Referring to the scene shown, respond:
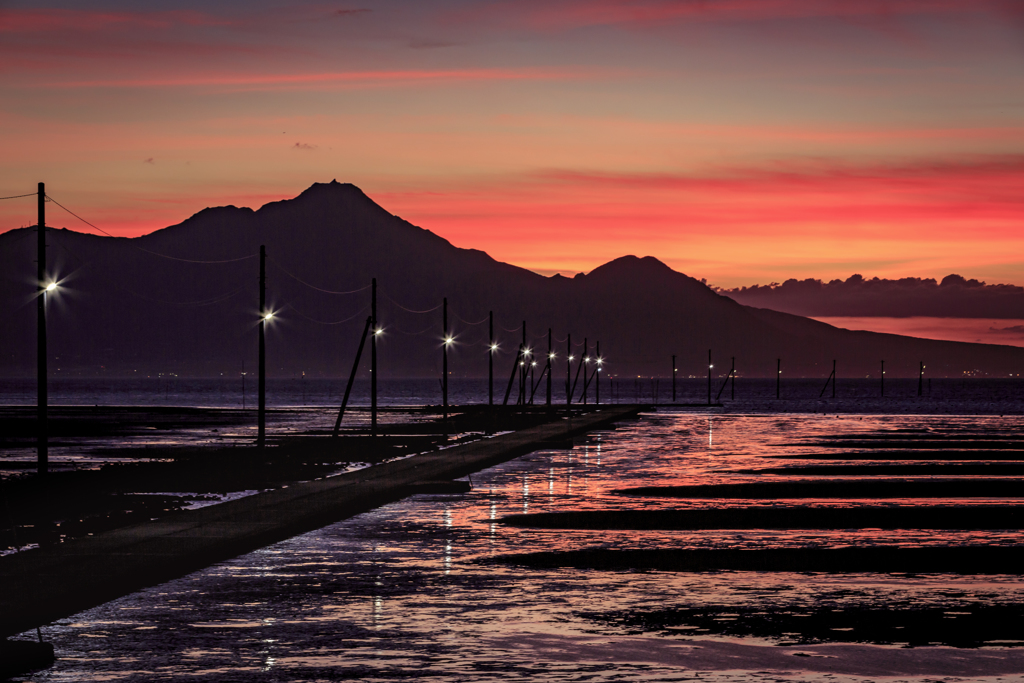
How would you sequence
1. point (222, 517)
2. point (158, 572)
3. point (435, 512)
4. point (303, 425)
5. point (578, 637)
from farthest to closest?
point (303, 425), point (435, 512), point (222, 517), point (158, 572), point (578, 637)

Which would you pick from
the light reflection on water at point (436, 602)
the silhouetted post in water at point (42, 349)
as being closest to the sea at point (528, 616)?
the light reflection on water at point (436, 602)

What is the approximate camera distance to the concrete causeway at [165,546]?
1308 cm

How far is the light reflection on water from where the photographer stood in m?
10.4

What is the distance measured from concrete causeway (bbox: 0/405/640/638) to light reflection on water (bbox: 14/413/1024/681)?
297 millimetres

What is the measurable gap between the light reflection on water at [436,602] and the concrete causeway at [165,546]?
30cm

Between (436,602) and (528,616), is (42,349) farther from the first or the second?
(528,616)

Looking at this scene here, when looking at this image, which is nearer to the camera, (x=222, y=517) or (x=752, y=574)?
(x=752, y=574)

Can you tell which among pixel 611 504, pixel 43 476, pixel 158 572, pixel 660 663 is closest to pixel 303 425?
pixel 43 476

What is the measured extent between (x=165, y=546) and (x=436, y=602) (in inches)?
186

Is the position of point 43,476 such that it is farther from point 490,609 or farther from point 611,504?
point 490,609

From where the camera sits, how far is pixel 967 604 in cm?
1344

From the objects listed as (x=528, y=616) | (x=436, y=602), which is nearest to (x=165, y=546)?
(x=436, y=602)

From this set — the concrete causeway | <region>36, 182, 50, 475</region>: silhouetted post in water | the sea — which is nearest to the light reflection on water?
the sea

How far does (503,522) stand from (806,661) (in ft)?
37.0
